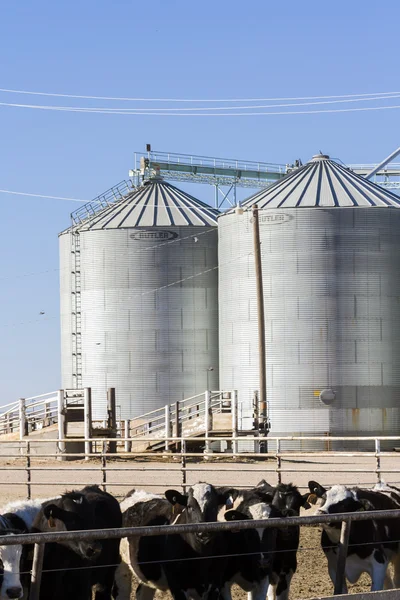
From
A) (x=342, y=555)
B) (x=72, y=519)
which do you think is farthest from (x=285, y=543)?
(x=342, y=555)

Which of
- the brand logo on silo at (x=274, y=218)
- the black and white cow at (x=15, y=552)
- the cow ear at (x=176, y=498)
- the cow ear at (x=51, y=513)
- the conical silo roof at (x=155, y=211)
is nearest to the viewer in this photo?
the black and white cow at (x=15, y=552)

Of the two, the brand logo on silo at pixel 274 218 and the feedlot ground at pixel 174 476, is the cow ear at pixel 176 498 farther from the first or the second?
the brand logo on silo at pixel 274 218

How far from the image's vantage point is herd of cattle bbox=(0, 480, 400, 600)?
34.6 ft

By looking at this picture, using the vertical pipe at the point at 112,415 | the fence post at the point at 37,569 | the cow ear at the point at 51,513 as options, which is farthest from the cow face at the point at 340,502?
the vertical pipe at the point at 112,415

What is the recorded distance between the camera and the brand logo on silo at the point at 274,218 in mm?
40969

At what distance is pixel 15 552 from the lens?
915 cm

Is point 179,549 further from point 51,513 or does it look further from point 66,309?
point 66,309

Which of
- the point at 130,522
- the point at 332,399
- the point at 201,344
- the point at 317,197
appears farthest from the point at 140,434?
the point at 130,522

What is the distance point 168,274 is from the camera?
1768 inches

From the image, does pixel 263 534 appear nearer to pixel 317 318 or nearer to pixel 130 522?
pixel 130 522

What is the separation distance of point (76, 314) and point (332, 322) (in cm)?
1133

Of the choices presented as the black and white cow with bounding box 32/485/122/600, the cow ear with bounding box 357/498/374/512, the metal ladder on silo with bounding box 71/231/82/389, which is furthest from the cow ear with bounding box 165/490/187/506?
the metal ladder on silo with bounding box 71/231/82/389

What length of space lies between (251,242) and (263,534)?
3029 cm

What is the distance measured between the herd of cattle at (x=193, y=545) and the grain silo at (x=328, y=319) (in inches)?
1079
